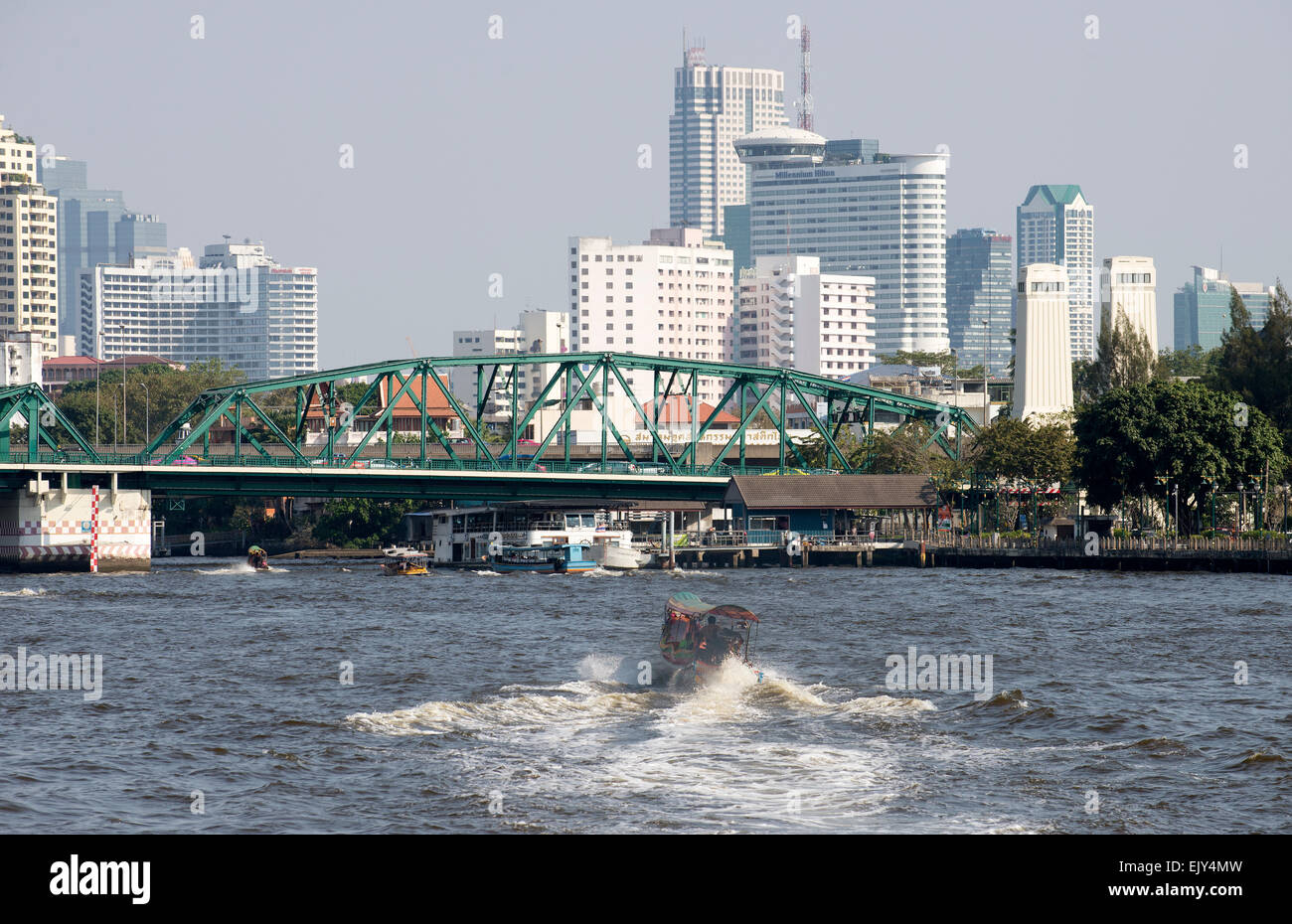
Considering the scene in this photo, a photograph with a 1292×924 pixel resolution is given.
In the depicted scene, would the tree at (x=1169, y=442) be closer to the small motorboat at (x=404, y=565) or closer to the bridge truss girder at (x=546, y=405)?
the bridge truss girder at (x=546, y=405)

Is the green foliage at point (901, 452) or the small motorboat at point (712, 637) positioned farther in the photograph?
the green foliage at point (901, 452)

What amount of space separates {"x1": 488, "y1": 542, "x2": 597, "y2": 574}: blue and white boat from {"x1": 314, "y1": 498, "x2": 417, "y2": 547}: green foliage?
156 ft

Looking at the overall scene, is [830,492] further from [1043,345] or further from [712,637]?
[712,637]

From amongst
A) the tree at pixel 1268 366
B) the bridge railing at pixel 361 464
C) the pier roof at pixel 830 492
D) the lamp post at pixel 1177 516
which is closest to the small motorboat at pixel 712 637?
the lamp post at pixel 1177 516

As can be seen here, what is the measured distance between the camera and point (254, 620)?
6612cm

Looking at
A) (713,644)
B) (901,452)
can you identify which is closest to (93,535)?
(901,452)

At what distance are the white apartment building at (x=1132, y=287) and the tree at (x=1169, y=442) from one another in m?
53.3

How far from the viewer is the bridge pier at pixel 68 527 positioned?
104m

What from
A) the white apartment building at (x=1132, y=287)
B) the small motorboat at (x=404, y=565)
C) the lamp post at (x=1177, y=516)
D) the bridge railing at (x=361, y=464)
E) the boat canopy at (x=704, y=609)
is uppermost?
the white apartment building at (x=1132, y=287)

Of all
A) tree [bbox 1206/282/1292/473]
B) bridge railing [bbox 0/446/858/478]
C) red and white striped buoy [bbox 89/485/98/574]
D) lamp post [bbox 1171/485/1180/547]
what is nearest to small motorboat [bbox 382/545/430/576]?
bridge railing [bbox 0/446/858/478]

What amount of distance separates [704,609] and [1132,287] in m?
128

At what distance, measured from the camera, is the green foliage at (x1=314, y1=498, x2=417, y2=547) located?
521 feet

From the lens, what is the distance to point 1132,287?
159500mm
